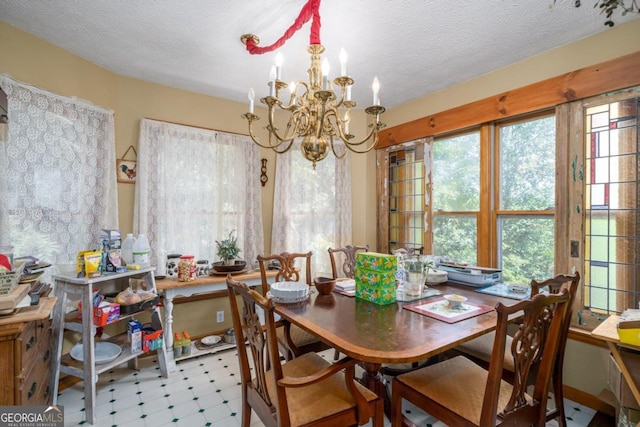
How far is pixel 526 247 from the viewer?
2570 millimetres

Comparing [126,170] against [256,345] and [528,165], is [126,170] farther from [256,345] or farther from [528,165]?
[528,165]

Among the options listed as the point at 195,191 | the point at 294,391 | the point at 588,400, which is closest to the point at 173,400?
the point at 294,391

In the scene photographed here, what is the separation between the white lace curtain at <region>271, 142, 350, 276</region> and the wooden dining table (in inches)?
67.8

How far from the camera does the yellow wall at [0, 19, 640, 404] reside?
2.05 meters

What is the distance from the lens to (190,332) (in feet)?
9.97

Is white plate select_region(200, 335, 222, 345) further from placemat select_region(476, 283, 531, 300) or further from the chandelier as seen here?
placemat select_region(476, 283, 531, 300)

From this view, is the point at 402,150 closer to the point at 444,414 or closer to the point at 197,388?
the point at 444,414

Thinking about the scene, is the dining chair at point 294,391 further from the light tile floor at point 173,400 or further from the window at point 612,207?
the window at point 612,207

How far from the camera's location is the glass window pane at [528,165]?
2416 millimetres

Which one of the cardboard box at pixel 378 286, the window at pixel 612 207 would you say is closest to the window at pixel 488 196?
the window at pixel 612 207

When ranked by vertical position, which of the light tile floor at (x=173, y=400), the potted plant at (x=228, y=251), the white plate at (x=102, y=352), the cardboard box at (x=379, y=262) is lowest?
the light tile floor at (x=173, y=400)

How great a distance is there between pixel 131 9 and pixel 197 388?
260 centimetres

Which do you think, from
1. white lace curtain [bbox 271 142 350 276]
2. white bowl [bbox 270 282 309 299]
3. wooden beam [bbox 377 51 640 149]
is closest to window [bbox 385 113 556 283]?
wooden beam [bbox 377 51 640 149]

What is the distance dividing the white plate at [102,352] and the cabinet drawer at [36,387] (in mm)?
230
